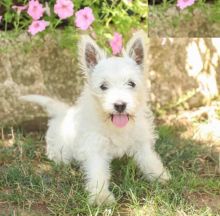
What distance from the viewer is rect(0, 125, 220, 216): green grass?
11.9 feet

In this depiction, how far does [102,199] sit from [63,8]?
80.2 inches

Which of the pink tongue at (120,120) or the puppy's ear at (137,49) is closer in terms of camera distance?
the pink tongue at (120,120)

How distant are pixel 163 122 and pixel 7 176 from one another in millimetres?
1930

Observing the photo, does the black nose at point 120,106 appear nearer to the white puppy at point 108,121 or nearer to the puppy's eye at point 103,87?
the white puppy at point 108,121

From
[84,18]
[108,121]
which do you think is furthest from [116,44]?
[108,121]

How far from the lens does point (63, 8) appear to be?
5008mm

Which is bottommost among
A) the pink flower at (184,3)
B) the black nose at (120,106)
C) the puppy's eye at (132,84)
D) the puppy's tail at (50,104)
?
the puppy's tail at (50,104)

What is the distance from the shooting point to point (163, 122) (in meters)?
5.54

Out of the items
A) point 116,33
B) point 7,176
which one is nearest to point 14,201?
point 7,176

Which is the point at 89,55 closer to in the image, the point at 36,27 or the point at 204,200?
the point at 36,27

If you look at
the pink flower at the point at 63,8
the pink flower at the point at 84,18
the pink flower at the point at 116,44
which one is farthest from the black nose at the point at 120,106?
the pink flower at the point at 63,8

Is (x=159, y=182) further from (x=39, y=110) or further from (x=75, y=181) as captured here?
(x=39, y=110)

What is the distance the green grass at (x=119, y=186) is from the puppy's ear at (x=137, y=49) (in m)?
0.78

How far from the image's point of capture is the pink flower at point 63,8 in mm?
4996
